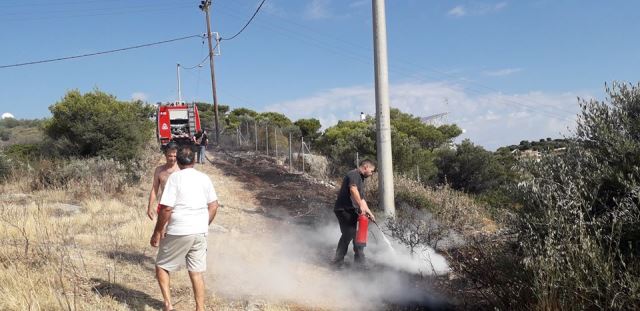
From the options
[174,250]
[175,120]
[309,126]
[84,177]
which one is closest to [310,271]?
[174,250]

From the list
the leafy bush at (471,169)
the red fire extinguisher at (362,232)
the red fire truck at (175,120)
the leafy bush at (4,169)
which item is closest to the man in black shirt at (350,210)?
the red fire extinguisher at (362,232)

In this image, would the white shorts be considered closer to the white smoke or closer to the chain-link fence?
the white smoke

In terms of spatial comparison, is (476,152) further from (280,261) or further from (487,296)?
(487,296)

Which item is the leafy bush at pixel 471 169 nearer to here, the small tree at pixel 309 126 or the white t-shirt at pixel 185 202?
the white t-shirt at pixel 185 202

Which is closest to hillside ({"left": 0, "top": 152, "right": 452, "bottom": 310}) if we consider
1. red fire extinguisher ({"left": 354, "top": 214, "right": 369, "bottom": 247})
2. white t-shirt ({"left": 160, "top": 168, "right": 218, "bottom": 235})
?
red fire extinguisher ({"left": 354, "top": 214, "right": 369, "bottom": 247})

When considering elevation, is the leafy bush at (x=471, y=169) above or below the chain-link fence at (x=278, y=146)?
below

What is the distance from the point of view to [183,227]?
4.39 m

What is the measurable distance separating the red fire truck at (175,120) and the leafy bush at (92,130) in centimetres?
A: 112

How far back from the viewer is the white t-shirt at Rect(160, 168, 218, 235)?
4.37 meters

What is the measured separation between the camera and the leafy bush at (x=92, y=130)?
57.0ft

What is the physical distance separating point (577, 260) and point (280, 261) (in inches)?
156

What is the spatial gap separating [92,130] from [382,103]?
12729 millimetres

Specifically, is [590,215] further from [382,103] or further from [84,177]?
[84,177]

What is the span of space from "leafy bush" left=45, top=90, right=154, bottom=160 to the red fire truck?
112cm
